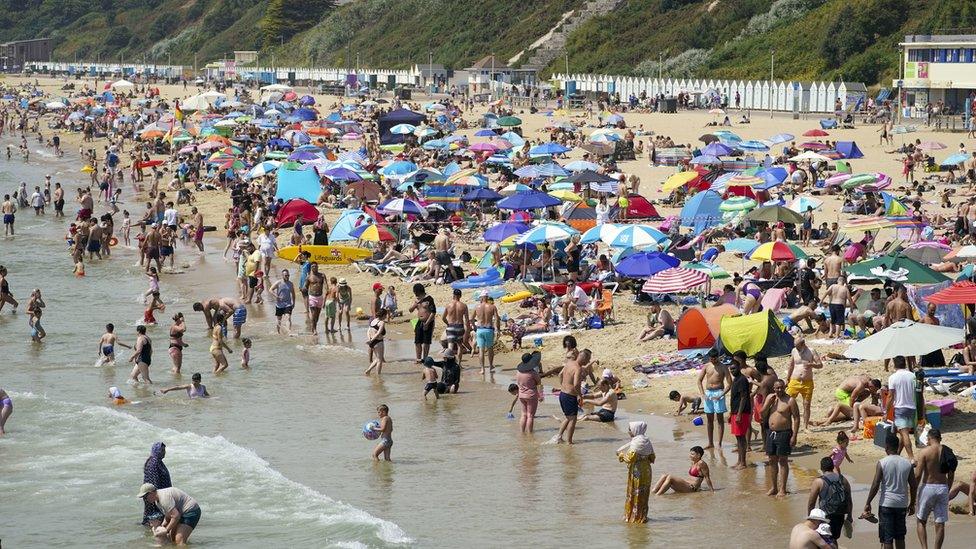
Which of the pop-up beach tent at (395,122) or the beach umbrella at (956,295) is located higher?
the pop-up beach tent at (395,122)

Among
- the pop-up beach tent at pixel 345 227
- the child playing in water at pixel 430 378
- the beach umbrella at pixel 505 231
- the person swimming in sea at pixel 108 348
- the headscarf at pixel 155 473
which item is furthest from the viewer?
the pop-up beach tent at pixel 345 227

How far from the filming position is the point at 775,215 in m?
20.3

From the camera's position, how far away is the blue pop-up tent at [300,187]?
27.9m

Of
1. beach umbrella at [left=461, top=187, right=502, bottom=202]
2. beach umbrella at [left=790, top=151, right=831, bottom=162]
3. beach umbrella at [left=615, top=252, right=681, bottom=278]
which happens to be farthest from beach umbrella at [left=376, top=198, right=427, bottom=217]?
beach umbrella at [left=790, top=151, right=831, bottom=162]

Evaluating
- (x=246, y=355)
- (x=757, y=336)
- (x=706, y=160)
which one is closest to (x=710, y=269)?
(x=757, y=336)

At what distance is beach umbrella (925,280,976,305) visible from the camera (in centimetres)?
1362

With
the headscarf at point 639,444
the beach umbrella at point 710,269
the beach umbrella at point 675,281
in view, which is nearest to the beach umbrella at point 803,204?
the beach umbrella at point 710,269

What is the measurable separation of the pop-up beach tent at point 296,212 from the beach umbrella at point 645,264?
9877mm

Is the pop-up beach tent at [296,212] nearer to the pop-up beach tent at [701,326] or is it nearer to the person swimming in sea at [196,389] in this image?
the person swimming in sea at [196,389]

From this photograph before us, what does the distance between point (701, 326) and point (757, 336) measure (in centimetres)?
184

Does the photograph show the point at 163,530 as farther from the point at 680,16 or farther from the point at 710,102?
the point at 680,16

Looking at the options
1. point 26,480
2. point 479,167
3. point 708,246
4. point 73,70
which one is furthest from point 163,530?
point 73,70

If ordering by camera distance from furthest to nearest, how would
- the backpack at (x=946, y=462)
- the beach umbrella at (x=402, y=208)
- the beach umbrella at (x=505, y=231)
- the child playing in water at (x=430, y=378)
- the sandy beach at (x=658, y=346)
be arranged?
the beach umbrella at (x=402, y=208) < the beach umbrella at (x=505, y=231) < the child playing in water at (x=430, y=378) < the sandy beach at (x=658, y=346) < the backpack at (x=946, y=462)

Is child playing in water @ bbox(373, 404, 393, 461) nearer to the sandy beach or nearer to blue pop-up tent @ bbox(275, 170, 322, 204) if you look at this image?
the sandy beach
